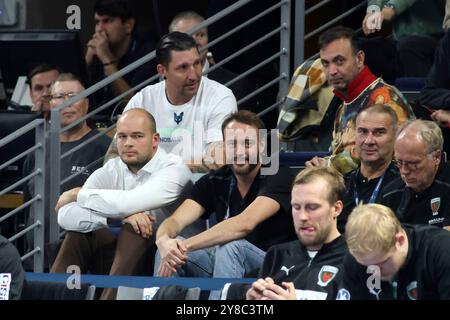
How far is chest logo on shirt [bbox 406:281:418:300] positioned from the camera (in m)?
6.40

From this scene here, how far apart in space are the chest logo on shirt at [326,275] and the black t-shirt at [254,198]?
3.22 ft

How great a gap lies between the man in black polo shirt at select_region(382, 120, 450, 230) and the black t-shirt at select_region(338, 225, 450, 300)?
691 millimetres

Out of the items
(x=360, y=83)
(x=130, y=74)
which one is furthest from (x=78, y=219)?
(x=130, y=74)

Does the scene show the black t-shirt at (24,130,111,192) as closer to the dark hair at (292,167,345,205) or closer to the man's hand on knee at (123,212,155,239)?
the man's hand on knee at (123,212,155,239)

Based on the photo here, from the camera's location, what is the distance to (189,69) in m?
8.83

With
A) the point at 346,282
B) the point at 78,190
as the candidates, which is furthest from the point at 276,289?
the point at 78,190

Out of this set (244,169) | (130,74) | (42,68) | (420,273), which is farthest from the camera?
(130,74)

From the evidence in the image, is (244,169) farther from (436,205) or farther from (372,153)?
(436,205)

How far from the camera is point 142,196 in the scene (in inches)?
324

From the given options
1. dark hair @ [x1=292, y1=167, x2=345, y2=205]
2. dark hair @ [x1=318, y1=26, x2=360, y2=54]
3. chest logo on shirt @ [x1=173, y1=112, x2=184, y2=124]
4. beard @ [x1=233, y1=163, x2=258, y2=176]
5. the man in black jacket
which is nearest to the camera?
the man in black jacket

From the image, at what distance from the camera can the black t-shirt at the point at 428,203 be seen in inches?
284

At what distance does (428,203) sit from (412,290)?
0.95 meters

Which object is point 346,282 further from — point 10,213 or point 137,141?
point 10,213

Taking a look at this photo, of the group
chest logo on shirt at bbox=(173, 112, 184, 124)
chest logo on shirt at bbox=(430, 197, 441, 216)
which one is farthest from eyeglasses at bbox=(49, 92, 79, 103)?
chest logo on shirt at bbox=(430, 197, 441, 216)
